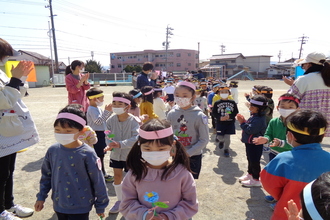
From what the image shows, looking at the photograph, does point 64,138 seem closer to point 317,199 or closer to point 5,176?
point 5,176

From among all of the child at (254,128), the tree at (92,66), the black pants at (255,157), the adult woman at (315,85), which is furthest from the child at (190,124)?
the tree at (92,66)

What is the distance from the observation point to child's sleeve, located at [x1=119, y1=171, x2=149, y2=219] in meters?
1.70

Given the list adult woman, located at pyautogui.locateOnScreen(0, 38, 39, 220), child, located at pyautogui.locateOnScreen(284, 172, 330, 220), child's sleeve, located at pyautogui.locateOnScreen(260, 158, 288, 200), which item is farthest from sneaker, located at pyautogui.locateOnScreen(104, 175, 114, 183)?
child, located at pyautogui.locateOnScreen(284, 172, 330, 220)

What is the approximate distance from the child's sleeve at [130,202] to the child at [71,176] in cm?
45

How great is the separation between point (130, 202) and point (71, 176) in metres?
0.68

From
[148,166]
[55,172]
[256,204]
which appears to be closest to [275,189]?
[148,166]

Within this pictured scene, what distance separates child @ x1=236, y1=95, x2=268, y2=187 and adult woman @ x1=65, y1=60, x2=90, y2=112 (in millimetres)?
3156

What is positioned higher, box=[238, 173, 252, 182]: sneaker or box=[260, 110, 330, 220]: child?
box=[260, 110, 330, 220]: child

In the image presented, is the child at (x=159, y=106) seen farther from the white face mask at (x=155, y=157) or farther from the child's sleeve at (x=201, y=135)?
the white face mask at (x=155, y=157)

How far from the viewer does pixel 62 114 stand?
2162mm

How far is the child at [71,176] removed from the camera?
82.6 inches

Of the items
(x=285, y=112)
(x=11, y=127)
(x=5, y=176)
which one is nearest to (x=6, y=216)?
(x=5, y=176)

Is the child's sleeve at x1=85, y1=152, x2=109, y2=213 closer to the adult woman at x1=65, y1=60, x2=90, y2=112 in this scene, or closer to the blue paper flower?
the blue paper flower

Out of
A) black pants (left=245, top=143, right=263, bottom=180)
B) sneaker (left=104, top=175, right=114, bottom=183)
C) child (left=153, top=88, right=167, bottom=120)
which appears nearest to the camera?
black pants (left=245, top=143, right=263, bottom=180)
